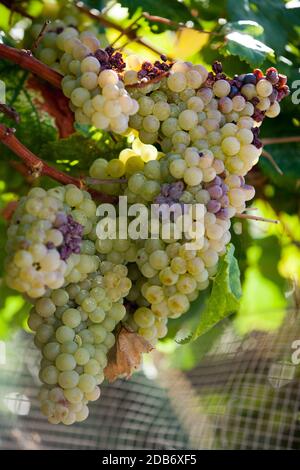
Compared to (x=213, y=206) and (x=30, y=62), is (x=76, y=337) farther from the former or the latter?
(x=30, y=62)

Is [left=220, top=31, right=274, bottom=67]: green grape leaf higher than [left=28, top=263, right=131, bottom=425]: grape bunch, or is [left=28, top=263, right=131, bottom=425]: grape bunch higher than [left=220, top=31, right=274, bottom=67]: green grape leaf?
[left=220, top=31, right=274, bottom=67]: green grape leaf

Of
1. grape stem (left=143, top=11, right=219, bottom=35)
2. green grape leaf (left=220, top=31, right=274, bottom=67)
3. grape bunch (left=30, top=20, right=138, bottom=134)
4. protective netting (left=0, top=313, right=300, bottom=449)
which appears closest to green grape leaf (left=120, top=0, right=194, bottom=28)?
grape stem (left=143, top=11, right=219, bottom=35)

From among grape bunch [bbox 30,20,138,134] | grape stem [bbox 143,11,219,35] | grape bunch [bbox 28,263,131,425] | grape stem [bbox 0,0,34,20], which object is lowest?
grape bunch [bbox 28,263,131,425]

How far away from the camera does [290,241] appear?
132 centimetres

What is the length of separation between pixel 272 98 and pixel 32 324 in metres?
0.32

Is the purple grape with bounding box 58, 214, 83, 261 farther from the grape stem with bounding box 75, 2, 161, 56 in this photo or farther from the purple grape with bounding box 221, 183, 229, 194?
the grape stem with bounding box 75, 2, 161, 56

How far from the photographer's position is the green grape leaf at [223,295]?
2.38 ft

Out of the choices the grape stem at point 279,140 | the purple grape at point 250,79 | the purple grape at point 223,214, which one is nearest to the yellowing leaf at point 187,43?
the grape stem at point 279,140

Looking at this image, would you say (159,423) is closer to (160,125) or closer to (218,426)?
(218,426)

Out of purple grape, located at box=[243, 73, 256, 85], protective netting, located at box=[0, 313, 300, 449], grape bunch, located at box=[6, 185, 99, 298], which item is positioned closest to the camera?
grape bunch, located at box=[6, 185, 99, 298]

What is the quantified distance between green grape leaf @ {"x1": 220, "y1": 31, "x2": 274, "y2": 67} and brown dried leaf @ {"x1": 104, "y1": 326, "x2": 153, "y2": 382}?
338 millimetres

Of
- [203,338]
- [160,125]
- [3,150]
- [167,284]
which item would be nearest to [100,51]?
[160,125]

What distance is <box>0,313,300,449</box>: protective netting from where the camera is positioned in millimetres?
1239

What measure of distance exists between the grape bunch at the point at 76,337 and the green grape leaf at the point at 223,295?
9 centimetres
